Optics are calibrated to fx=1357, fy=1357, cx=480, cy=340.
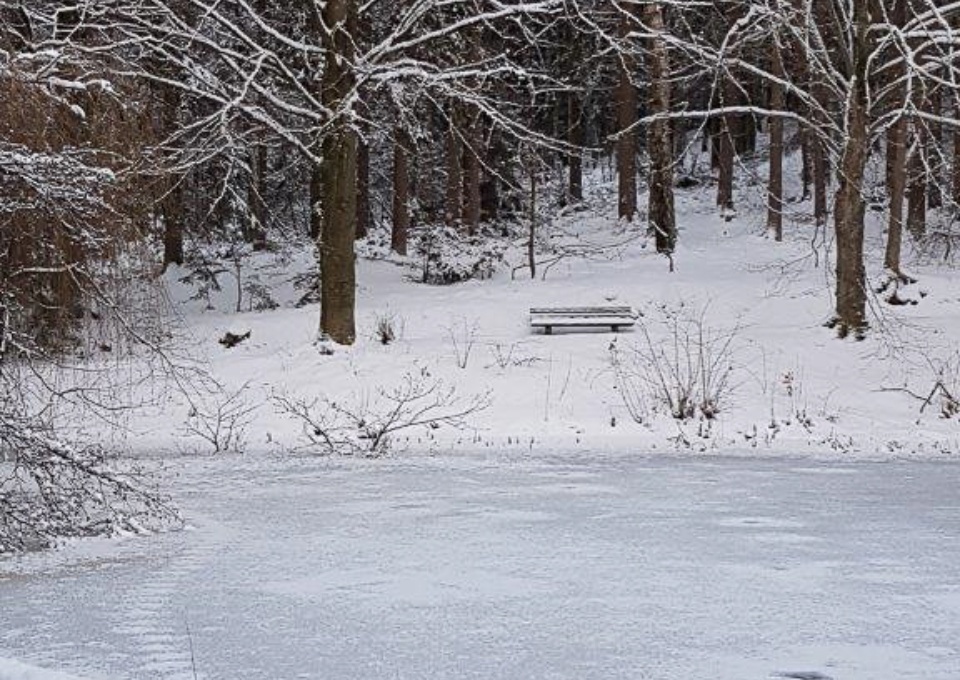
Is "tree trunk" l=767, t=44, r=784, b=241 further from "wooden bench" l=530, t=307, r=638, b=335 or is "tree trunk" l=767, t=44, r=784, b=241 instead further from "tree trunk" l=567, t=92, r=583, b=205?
"wooden bench" l=530, t=307, r=638, b=335

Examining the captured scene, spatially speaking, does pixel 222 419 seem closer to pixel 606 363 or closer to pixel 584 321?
pixel 606 363

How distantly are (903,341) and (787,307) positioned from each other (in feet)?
9.92

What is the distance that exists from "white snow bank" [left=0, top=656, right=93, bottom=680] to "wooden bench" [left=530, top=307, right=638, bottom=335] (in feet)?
50.5

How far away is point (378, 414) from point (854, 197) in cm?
802

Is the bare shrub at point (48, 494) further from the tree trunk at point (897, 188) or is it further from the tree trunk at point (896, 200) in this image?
the tree trunk at point (896, 200)

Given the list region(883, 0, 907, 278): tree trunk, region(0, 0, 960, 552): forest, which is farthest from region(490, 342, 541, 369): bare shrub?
region(883, 0, 907, 278): tree trunk

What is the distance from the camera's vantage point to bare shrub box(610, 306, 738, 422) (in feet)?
55.7

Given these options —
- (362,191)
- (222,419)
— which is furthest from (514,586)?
(362,191)

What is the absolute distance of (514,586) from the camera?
311 inches

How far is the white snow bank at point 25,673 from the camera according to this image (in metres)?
5.61

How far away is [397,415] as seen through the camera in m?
15.4

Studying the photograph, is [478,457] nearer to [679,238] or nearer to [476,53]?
[476,53]

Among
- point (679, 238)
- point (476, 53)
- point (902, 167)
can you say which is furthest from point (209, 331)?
point (679, 238)

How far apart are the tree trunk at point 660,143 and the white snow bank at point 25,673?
1900 cm
